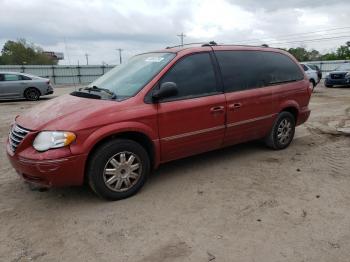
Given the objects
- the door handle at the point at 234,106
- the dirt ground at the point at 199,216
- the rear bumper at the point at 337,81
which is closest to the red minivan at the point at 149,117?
the door handle at the point at 234,106

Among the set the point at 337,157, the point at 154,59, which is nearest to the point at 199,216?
the point at 154,59

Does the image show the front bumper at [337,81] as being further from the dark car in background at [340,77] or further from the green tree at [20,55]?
the green tree at [20,55]

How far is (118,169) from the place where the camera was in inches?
163

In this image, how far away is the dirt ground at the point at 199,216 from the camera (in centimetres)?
316

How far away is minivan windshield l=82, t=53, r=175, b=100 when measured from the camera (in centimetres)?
447

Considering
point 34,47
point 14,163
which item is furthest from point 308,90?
point 34,47

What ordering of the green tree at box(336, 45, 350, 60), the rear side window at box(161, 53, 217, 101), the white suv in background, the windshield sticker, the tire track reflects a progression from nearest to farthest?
the rear side window at box(161, 53, 217, 101), the windshield sticker, the tire track, the white suv in background, the green tree at box(336, 45, 350, 60)

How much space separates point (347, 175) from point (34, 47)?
82772mm

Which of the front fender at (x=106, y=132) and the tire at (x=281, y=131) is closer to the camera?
the front fender at (x=106, y=132)

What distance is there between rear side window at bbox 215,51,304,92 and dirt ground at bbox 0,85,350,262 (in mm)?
1210

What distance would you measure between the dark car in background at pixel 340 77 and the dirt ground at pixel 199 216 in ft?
52.4

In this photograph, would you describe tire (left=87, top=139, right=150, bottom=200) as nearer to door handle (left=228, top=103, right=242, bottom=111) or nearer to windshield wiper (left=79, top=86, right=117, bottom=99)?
windshield wiper (left=79, top=86, right=117, bottom=99)

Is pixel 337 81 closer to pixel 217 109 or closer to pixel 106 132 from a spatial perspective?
pixel 217 109

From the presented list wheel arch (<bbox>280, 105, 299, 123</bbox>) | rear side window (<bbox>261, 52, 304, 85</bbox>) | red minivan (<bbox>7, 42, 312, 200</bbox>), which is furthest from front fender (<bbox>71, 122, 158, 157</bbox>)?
wheel arch (<bbox>280, 105, 299, 123</bbox>)
